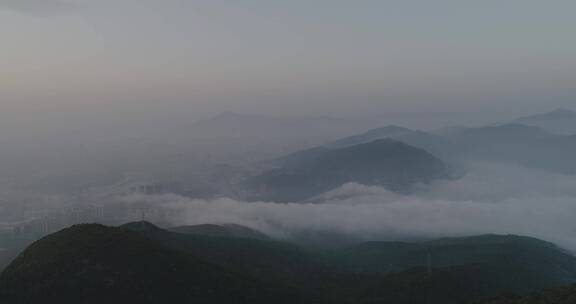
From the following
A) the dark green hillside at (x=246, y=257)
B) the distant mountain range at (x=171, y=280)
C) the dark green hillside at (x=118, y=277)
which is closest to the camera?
the dark green hillside at (x=118, y=277)

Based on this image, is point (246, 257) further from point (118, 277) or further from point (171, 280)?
point (118, 277)

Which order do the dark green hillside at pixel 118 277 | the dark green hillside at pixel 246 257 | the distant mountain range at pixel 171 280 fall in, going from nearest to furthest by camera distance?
the dark green hillside at pixel 118 277
the distant mountain range at pixel 171 280
the dark green hillside at pixel 246 257

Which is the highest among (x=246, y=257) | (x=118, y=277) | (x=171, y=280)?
(x=118, y=277)

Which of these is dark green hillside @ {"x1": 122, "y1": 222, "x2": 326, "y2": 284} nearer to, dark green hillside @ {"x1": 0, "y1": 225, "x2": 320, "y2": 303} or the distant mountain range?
the distant mountain range

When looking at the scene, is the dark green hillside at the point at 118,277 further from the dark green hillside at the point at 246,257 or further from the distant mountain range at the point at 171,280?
the dark green hillside at the point at 246,257

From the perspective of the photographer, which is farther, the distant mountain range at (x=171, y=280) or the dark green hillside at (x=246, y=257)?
the dark green hillside at (x=246, y=257)

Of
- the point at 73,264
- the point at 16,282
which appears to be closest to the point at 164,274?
the point at 73,264

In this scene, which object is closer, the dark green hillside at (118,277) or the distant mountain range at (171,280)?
the dark green hillside at (118,277)

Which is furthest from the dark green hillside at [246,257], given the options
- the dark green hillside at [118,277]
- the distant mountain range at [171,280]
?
the dark green hillside at [118,277]

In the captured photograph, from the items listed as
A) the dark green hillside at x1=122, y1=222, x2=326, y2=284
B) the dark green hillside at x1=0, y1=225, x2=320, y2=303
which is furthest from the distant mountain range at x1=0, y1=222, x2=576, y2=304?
the dark green hillside at x1=122, y1=222, x2=326, y2=284

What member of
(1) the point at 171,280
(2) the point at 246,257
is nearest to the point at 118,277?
(1) the point at 171,280

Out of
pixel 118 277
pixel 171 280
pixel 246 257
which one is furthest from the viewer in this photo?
pixel 246 257

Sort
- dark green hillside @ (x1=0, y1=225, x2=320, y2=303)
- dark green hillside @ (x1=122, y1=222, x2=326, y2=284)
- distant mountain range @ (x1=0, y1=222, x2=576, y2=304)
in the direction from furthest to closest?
1. dark green hillside @ (x1=122, y1=222, x2=326, y2=284)
2. distant mountain range @ (x1=0, y1=222, x2=576, y2=304)
3. dark green hillside @ (x1=0, y1=225, x2=320, y2=303)

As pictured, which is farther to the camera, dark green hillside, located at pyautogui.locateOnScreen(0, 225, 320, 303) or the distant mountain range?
the distant mountain range
